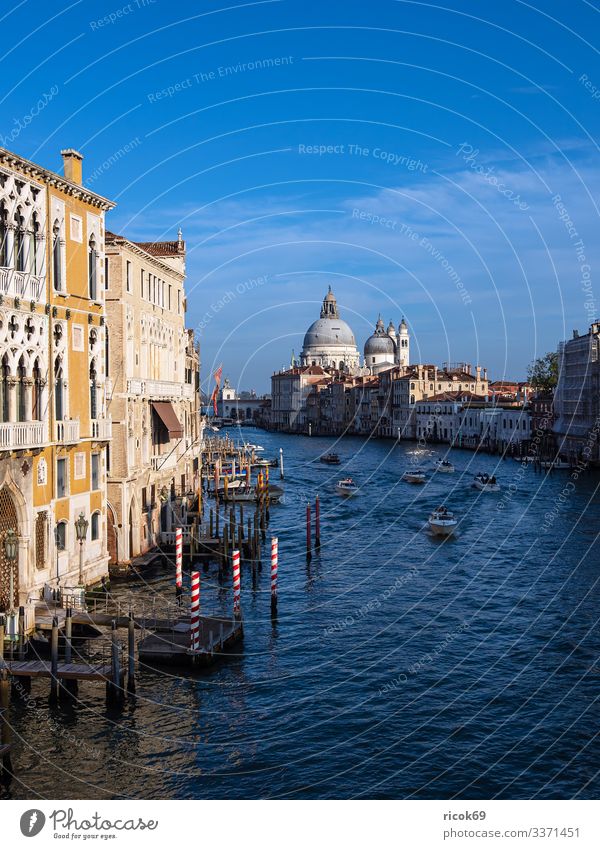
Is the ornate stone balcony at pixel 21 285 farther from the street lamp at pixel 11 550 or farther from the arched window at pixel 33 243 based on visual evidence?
the street lamp at pixel 11 550

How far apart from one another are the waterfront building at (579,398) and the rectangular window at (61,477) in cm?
4388

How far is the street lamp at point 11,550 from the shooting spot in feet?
48.1

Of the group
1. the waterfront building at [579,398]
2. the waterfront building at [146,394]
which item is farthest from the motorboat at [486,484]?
the waterfront building at [146,394]

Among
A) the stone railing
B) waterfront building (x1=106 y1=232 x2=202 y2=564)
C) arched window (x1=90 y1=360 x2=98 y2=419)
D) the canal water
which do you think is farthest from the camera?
the stone railing

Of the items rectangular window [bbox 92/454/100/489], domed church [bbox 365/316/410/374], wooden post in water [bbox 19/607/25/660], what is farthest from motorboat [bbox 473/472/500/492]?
domed church [bbox 365/316/410/374]

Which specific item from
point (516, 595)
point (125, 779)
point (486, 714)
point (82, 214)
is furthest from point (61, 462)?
point (516, 595)

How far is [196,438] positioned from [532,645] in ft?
64.2

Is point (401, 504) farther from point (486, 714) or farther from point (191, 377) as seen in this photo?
point (486, 714)

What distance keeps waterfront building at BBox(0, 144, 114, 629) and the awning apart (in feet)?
17.2

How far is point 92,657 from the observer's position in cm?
1559

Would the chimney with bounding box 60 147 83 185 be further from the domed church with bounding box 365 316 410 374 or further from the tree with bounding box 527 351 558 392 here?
the domed church with bounding box 365 316 410 374

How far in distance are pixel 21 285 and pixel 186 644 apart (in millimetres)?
7103

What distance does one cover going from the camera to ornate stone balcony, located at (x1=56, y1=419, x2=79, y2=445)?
17453mm

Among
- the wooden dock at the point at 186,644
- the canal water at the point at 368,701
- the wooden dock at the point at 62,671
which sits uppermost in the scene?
the wooden dock at the point at 62,671
